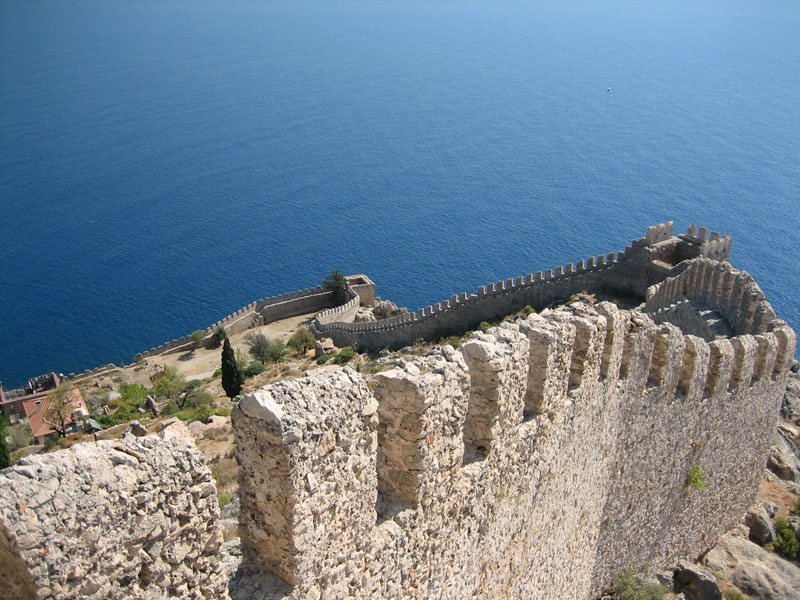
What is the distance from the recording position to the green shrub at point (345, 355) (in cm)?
3840

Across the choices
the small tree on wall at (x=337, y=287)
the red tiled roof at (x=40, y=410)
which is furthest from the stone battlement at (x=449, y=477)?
the small tree on wall at (x=337, y=287)

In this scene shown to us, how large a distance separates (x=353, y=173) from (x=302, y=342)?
41025 mm

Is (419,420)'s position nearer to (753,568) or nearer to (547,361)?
(547,361)

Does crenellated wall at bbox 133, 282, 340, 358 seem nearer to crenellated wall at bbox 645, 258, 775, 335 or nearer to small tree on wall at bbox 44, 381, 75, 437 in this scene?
small tree on wall at bbox 44, 381, 75, 437

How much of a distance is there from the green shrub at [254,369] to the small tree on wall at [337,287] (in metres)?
12.1

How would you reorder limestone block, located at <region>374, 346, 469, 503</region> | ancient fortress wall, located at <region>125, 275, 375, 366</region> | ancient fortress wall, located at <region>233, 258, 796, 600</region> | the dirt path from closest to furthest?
1. ancient fortress wall, located at <region>233, 258, 796, 600</region>
2. limestone block, located at <region>374, 346, 469, 503</region>
3. the dirt path
4. ancient fortress wall, located at <region>125, 275, 375, 366</region>

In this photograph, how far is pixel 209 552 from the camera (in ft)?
17.3

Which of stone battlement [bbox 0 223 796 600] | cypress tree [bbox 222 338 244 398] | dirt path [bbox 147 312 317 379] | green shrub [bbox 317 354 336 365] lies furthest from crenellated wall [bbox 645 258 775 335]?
dirt path [bbox 147 312 317 379]

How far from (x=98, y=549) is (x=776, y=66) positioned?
13272cm

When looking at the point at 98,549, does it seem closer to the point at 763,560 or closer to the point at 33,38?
the point at 763,560

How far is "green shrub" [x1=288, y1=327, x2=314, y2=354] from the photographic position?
4219 centimetres

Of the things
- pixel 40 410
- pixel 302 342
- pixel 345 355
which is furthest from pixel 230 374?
pixel 40 410


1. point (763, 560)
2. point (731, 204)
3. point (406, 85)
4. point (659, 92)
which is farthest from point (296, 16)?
point (763, 560)

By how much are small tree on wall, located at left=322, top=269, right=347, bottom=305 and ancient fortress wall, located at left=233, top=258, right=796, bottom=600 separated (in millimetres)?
34211
